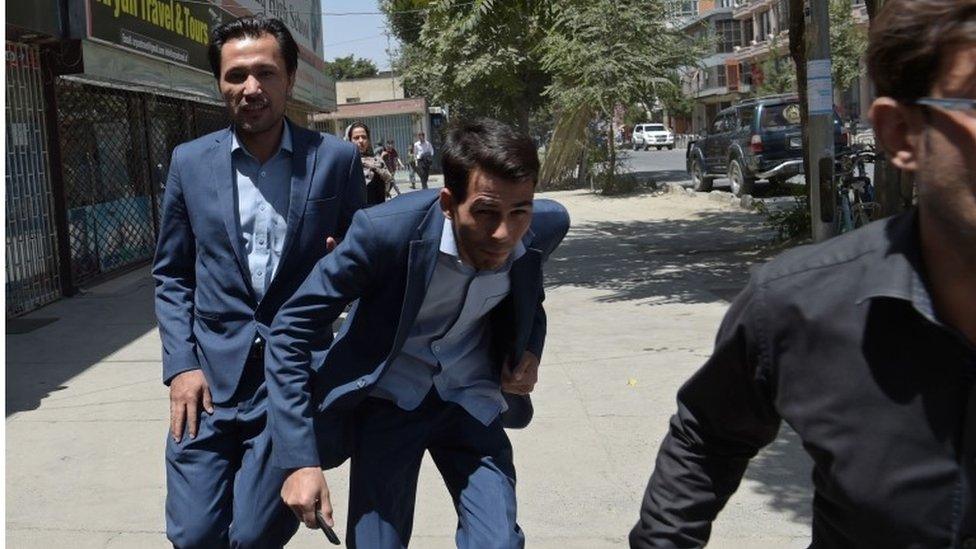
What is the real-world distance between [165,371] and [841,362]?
7.14 feet

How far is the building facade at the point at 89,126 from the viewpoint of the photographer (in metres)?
11.1

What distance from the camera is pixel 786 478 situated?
5.56 m

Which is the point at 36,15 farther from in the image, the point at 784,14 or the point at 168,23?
the point at 784,14

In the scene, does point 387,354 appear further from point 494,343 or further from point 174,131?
point 174,131

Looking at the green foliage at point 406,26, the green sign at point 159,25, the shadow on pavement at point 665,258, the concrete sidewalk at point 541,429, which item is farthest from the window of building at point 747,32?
the concrete sidewalk at point 541,429

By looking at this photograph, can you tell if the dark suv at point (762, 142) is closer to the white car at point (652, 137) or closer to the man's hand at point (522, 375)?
the man's hand at point (522, 375)

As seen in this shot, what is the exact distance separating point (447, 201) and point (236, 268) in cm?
67

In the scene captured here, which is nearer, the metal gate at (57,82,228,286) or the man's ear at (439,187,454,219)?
the man's ear at (439,187,454,219)

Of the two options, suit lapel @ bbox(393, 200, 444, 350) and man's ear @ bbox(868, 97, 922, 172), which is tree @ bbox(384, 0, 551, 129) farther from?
man's ear @ bbox(868, 97, 922, 172)

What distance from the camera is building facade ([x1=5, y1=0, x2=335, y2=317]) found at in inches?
438

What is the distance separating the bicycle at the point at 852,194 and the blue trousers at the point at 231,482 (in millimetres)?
9430

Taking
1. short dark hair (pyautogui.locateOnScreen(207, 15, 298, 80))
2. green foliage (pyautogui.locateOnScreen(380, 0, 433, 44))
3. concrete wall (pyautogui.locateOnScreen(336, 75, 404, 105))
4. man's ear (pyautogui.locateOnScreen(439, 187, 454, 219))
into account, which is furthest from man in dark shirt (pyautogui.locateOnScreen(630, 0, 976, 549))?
concrete wall (pyautogui.locateOnScreen(336, 75, 404, 105))

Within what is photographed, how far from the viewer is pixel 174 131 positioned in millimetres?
17297

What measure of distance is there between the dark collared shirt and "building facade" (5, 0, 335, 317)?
9.56 metres
